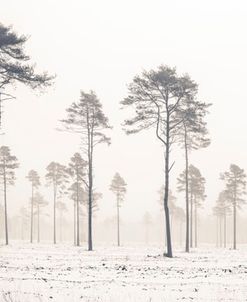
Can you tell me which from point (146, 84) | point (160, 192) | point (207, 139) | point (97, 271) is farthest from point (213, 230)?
point (97, 271)

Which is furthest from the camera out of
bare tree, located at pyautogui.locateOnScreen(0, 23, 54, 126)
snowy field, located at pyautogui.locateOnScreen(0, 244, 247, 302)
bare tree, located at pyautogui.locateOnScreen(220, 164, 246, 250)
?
bare tree, located at pyautogui.locateOnScreen(220, 164, 246, 250)

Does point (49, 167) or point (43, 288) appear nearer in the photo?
A: point (43, 288)

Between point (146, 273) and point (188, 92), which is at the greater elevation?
point (188, 92)

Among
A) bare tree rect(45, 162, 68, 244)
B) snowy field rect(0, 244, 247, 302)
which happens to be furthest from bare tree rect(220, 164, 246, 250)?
snowy field rect(0, 244, 247, 302)

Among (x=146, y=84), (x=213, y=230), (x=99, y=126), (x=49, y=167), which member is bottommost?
(x=213, y=230)

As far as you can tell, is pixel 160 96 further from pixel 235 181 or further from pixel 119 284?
pixel 235 181

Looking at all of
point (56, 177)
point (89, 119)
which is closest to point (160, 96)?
point (89, 119)

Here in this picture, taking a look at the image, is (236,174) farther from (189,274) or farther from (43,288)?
(43,288)

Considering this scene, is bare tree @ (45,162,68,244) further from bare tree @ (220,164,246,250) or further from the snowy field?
the snowy field

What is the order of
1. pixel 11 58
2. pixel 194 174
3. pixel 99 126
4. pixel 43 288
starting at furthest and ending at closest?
1. pixel 194 174
2. pixel 99 126
3. pixel 11 58
4. pixel 43 288

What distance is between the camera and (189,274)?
1967 cm

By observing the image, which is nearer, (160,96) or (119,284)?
(119,284)

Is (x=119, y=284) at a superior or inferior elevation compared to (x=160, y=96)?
inferior

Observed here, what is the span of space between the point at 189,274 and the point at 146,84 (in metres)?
16.8
